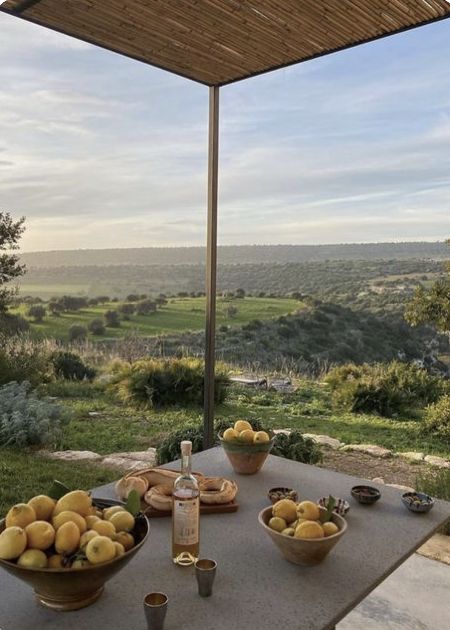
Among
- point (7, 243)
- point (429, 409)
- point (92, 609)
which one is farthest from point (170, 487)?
point (429, 409)

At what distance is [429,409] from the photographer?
409 cm

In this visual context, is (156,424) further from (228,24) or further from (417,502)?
(417,502)

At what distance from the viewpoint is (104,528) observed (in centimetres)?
95

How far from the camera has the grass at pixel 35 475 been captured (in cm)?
339

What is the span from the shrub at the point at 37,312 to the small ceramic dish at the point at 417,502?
3251mm

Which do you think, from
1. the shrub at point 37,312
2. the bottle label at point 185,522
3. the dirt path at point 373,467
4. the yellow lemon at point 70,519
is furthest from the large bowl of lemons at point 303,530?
the shrub at point 37,312

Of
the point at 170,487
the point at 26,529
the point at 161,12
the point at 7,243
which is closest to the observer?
the point at 26,529

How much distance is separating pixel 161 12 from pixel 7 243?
2.24m

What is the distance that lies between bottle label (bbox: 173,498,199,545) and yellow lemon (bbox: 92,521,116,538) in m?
0.15

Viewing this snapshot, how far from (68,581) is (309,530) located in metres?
0.45

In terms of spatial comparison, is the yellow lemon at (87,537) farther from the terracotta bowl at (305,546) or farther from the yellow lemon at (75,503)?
the terracotta bowl at (305,546)

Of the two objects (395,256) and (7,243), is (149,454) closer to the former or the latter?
(7,243)

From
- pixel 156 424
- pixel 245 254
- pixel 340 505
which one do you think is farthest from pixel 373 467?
pixel 340 505

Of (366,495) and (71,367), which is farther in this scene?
(71,367)
